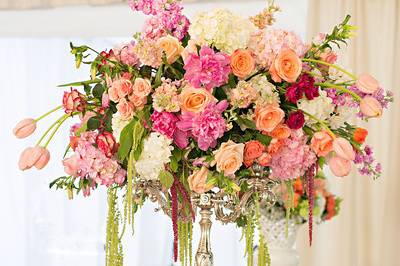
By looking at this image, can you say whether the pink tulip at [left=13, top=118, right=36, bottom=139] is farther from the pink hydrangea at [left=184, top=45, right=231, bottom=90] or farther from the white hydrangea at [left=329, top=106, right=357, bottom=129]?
the white hydrangea at [left=329, top=106, right=357, bottom=129]

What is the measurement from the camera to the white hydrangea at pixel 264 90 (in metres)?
1.54

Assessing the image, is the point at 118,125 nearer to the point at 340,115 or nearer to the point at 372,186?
the point at 340,115

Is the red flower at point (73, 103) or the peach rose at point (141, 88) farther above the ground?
the peach rose at point (141, 88)

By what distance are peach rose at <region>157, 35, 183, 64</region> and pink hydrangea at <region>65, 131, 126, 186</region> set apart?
0.23 metres

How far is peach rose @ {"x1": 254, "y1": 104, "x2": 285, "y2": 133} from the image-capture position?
1511 mm

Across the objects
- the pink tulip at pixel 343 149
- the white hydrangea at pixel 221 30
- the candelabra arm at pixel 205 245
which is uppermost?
the white hydrangea at pixel 221 30

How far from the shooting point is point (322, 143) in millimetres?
1518

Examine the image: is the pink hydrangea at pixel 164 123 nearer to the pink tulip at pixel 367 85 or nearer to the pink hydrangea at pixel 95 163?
the pink hydrangea at pixel 95 163

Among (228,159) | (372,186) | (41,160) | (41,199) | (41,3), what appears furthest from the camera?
(41,199)

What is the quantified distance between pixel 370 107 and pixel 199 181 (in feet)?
1.26

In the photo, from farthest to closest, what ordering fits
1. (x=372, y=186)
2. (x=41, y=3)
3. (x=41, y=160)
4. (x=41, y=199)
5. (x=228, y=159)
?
(x=41, y=199)
(x=41, y=3)
(x=372, y=186)
(x=41, y=160)
(x=228, y=159)

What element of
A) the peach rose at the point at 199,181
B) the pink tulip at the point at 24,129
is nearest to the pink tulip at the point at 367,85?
the peach rose at the point at 199,181

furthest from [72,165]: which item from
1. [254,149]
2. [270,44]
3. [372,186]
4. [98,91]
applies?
[372,186]

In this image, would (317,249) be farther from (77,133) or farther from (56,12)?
(77,133)
